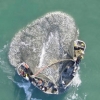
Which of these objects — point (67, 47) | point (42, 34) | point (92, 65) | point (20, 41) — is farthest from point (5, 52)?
point (92, 65)

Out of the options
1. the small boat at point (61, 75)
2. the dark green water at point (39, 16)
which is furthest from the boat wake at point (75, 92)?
the small boat at point (61, 75)

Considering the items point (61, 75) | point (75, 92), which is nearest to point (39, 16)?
point (61, 75)

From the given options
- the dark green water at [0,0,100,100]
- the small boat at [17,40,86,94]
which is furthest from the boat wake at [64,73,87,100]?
the small boat at [17,40,86,94]

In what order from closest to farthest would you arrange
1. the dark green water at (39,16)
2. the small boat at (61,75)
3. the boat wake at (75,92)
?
the small boat at (61,75), the dark green water at (39,16), the boat wake at (75,92)

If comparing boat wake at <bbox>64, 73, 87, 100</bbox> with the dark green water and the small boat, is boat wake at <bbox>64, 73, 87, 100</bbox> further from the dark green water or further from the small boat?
the small boat

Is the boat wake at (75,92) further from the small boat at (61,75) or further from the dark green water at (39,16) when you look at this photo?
the small boat at (61,75)

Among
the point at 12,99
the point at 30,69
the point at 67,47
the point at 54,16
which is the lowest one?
the point at 12,99

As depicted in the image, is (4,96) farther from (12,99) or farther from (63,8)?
(63,8)
